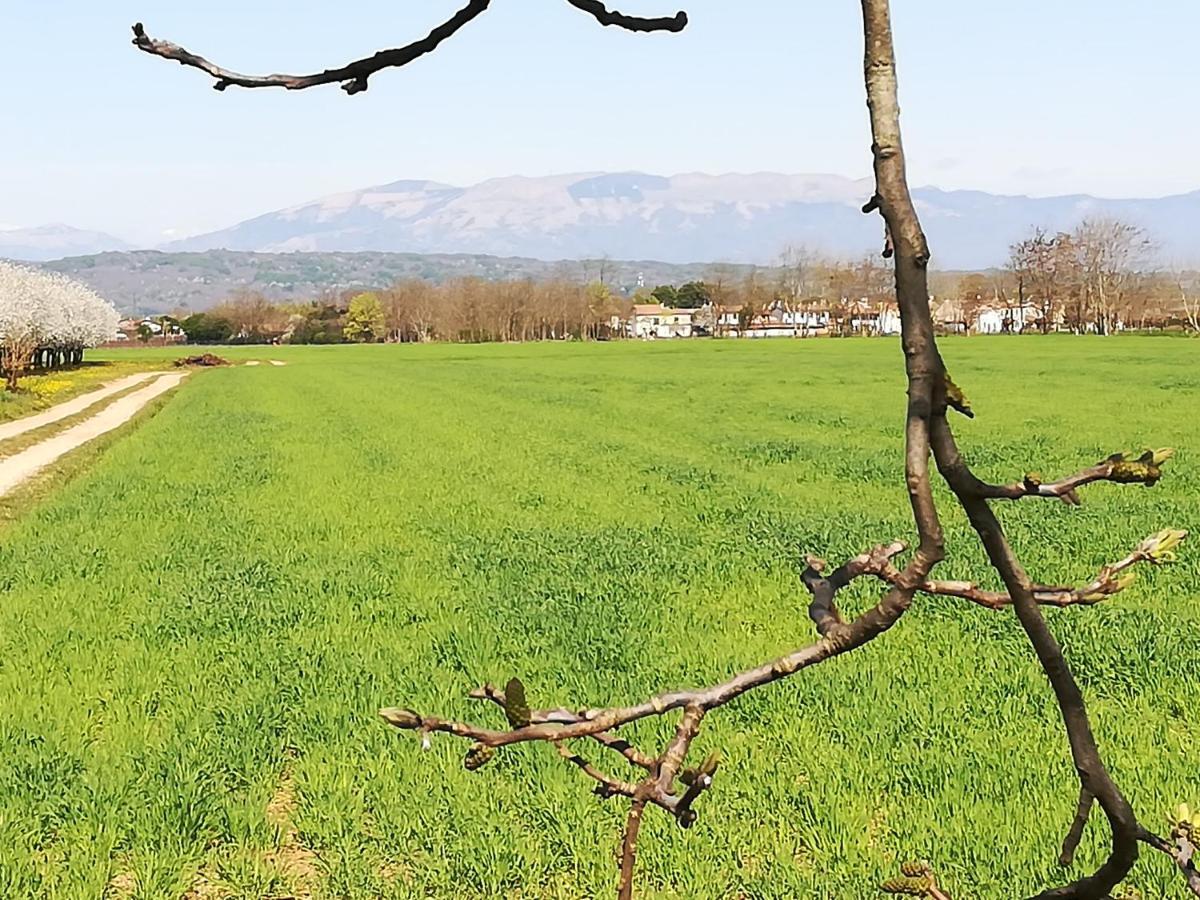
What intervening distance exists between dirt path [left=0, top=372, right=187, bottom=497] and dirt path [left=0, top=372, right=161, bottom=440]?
83 centimetres

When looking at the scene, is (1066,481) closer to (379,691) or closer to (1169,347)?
(379,691)

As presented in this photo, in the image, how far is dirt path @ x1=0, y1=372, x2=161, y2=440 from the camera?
30.7 metres

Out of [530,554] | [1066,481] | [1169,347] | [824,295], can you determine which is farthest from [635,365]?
[824,295]

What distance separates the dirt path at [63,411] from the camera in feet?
101

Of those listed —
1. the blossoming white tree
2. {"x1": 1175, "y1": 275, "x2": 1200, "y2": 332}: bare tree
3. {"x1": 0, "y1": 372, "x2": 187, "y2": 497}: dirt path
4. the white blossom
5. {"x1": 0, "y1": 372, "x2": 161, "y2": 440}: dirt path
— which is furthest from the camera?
{"x1": 1175, "y1": 275, "x2": 1200, "y2": 332}: bare tree

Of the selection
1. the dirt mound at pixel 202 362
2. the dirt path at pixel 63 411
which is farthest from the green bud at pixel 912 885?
the dirt mound at pixel 202 362

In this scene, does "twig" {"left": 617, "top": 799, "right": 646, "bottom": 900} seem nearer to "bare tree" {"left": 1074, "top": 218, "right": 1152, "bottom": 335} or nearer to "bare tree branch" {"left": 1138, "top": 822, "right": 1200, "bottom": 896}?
"bare tree branch" {"left": 1138, "top": 822, "right": 1200, "bottom": 896}

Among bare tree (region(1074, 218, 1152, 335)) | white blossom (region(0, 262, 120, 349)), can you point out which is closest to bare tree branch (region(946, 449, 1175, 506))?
white blossom (region(0, 262, 120, 349))

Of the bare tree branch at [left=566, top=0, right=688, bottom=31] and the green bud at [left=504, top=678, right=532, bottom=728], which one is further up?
the bare tree branch at [left=566, top=0, right=688, bottom=31]

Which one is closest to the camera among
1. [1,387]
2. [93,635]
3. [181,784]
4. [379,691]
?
[181,784]

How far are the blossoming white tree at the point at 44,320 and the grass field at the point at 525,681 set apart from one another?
33.6 metres

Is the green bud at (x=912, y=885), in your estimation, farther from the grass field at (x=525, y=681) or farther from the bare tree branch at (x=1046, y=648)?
the grass field at (x=525, y=681)

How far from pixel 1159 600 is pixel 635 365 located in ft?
169

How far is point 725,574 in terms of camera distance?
10.6 metres
